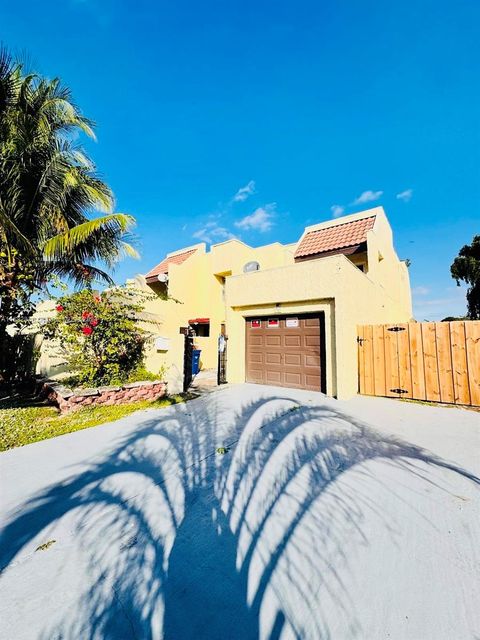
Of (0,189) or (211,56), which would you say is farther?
(211,56)

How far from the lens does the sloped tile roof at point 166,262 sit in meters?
20.4

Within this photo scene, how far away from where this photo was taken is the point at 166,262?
21.9 m

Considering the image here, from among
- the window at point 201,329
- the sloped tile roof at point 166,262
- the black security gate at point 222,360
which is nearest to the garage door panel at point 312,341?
the black security gate at point 222,360

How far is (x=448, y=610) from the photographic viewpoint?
193 centimetres

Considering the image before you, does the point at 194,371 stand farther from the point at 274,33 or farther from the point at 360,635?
the point at 274,33

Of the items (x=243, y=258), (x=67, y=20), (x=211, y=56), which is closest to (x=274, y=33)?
(x=211, y=56)

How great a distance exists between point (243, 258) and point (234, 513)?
16416 millimetres

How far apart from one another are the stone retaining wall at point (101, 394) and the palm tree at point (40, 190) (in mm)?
3090

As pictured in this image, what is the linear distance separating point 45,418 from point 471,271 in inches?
1227

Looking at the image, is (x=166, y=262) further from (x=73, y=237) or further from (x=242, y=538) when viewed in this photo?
(x=242, y=538)

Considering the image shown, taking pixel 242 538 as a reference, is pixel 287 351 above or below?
above

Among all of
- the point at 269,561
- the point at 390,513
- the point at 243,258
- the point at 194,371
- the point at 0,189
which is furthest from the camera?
the point at 243,258

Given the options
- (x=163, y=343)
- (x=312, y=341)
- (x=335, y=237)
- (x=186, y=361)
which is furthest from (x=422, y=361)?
(x=335, y=237)

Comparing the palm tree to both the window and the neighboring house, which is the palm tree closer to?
the neighboring house
